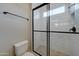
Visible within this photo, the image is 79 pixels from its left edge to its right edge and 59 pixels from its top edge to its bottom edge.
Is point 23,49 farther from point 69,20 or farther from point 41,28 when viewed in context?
point 69,20

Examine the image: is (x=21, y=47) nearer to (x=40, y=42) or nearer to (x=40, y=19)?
(x=40, y=42)

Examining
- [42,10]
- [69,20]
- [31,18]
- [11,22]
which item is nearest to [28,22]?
[31,18]

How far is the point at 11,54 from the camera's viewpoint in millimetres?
1103

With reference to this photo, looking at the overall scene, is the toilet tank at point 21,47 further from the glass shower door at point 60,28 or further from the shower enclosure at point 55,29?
the glass shower door at point 60,28

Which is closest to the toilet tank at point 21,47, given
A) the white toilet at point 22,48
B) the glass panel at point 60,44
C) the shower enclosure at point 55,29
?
the white toilet at point 22,48

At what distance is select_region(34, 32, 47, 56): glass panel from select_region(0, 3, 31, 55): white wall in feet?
0.41

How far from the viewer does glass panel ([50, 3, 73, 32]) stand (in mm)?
1283

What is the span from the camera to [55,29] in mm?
1325

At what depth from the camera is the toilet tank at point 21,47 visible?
1.12 m

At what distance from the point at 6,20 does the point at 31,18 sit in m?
0.29

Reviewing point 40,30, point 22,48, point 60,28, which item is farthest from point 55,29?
point 22,48

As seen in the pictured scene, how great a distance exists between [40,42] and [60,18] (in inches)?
16.5

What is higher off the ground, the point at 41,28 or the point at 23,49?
the point at 41,28

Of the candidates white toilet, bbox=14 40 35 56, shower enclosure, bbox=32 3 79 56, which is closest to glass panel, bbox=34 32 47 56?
shower enclosure, bbox=32 3 79 56
